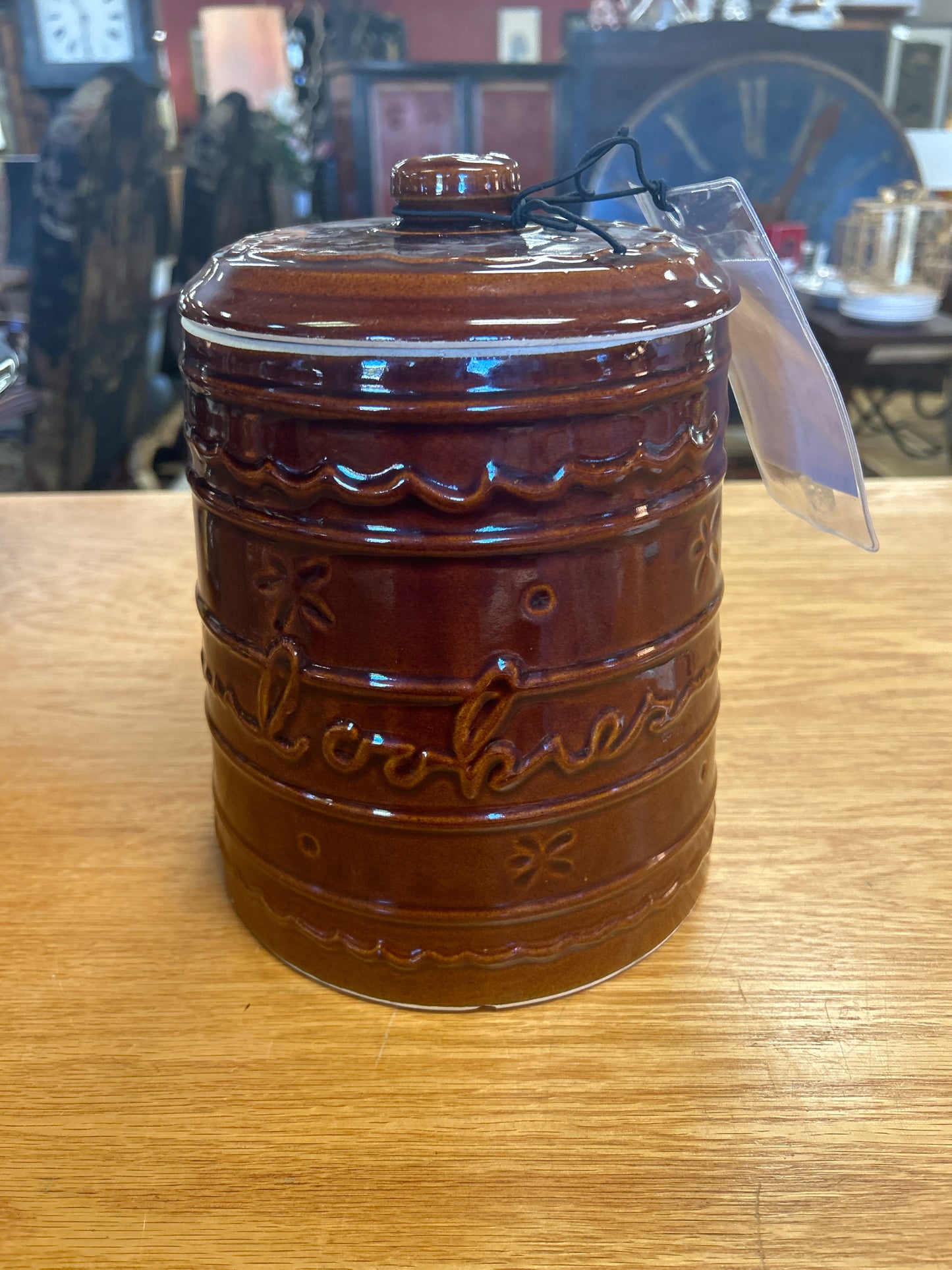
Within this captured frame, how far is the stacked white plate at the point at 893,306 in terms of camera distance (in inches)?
105

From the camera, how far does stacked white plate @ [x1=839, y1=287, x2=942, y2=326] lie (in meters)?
2.66

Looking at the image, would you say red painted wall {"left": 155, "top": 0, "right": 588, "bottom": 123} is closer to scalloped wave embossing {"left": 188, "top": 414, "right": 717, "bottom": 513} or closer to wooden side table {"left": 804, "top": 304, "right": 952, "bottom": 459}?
wooden side table {"left": 804, "top": 304, "right": 952, "bottom": 459}

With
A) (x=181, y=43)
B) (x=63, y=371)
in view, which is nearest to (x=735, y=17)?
(x=63, y=371)

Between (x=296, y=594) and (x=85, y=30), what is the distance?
172 inches

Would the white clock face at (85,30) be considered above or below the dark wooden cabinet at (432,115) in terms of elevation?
above

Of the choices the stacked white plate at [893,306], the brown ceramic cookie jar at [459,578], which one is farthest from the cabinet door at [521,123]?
the brown ceramic cookie jar at [459,578]

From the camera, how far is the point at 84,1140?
0.40 metres

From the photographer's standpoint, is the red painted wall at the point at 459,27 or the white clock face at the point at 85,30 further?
the red painted wall at the point at 459,27

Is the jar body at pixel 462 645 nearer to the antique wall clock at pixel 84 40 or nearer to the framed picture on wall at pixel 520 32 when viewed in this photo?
the antique wall clock at pixel 84 40

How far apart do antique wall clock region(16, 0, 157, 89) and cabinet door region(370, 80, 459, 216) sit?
2.77 ft

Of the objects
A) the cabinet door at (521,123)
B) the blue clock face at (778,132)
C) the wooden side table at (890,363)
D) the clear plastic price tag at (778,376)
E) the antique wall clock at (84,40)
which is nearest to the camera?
the clear plastic price tag at (778,376)

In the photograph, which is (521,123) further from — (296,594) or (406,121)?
(296,594)

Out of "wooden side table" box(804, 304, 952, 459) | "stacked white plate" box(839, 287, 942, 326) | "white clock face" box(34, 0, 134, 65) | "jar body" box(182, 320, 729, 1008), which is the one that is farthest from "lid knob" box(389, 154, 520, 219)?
"white clock face" box(34, 0, 134, 65)

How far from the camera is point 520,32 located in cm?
591
